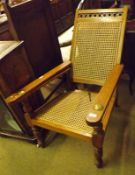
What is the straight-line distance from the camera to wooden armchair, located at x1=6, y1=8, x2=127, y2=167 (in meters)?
1.37

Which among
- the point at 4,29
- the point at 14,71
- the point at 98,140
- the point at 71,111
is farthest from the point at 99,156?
the point at 4,29

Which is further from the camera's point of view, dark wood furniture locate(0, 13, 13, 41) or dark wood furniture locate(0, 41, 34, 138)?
dark wood furniture locate(0, 13, 13, 41)

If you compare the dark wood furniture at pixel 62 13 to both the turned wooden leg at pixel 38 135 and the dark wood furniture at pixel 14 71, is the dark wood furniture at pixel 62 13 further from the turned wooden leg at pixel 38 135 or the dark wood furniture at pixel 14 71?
the turned wooden leg at pixel 38 135

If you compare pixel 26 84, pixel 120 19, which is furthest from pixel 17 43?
pixel 120 19

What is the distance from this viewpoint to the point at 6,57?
53.5 inches

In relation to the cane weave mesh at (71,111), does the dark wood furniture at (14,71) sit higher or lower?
higher

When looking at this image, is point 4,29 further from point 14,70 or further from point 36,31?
point 14,70

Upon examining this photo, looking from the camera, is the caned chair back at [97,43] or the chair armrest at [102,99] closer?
the chair armrest at [102,99]

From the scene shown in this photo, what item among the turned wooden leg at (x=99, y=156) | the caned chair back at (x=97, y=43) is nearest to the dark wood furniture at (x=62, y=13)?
the caned chair back at (x=97, y=43)

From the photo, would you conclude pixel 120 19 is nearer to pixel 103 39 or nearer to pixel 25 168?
pixel 103 39

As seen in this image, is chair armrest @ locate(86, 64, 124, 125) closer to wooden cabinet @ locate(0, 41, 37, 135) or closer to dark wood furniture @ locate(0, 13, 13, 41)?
wooden cabinet @ locate(0, 41, 37, 135)

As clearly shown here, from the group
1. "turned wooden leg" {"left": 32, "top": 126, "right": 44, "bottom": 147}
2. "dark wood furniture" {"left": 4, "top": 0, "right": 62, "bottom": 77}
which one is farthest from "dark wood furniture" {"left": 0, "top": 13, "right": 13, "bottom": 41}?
"turned wooden leg" {"left": 32, "top": 126, "right": 44, "bottom": 147}

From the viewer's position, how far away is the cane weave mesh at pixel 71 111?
1.38 meters

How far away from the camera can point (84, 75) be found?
1694mm
